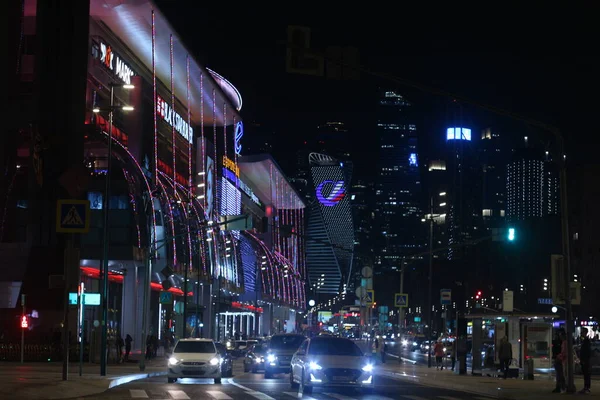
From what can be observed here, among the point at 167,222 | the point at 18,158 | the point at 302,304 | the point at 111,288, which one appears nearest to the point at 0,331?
the point at 18,158

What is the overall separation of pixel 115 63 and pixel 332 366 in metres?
47.6

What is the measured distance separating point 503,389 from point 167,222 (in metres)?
47.9

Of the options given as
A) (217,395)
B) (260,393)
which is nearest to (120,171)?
(260,393)

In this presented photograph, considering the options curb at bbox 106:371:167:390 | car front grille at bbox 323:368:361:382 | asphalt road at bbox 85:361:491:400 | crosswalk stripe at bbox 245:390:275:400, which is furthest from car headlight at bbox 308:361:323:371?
curb at bbox 106:371:167:390

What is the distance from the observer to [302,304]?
180m

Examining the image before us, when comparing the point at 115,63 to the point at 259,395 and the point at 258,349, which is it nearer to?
the point at 258,349

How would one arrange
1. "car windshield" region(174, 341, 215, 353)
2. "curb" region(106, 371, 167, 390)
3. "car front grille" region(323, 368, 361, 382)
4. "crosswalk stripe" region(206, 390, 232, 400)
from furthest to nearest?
1. "car windshield" region(174, 341, 215, 353)
2. "curb" region(106, 371, 167, 390)
3. "car front grille" region(323, 368, 361, 382)
4. "crosswalk stripe" region(206, 390, 232, 400)

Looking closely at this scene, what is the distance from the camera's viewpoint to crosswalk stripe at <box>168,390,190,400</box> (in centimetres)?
2352

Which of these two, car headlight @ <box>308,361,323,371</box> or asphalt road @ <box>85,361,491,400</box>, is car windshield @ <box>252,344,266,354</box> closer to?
asphalt road @ <box>85,361,491,400</box>

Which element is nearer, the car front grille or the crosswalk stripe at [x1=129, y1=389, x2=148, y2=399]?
the crosswalk stripe at [x1=129, y1=389, x2=148, y2=399]

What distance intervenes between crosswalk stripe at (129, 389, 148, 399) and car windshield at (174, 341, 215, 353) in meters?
6.17

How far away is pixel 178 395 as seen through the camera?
24.4m

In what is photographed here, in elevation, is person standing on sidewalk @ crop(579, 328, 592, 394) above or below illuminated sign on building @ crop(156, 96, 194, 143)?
below

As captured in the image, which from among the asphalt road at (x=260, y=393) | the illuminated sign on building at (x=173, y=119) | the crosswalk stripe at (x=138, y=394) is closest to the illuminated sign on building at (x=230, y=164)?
the illuminated sign on building at (x=173, y=119)
